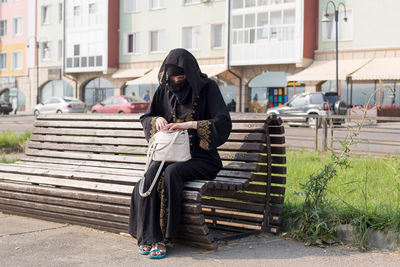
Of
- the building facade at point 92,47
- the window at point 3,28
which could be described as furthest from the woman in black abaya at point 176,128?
the window at point 3,28

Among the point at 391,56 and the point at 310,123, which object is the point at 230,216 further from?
the point at 391,56

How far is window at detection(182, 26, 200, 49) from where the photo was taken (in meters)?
39.2

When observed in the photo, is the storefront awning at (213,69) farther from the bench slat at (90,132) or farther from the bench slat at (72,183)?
the bench slat at (72,183)

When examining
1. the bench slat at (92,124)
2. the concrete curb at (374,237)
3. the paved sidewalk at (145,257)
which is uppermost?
the bench slat at (92,124)

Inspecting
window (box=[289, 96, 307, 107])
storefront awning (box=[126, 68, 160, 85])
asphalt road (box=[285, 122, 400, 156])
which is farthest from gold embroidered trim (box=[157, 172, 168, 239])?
storefront awning (box=[126, 68, 160, 85])

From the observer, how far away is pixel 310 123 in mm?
12805

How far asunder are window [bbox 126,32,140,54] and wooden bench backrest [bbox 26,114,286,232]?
37266 millimetres

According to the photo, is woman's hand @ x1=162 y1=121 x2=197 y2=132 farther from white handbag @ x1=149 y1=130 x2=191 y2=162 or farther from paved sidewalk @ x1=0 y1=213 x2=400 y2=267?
paved sidewalk @ x1=0 y1=213 x2=400 y2=267

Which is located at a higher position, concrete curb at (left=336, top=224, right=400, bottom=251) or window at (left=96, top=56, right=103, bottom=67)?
window at (left=96, top=56, right=103, bottom=67)

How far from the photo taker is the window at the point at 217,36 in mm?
38406

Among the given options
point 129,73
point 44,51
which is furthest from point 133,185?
point 44,51

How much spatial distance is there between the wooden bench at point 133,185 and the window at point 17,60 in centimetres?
4789

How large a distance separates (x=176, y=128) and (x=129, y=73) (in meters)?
38.1

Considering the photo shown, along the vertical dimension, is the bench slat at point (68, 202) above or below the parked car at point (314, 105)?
below
